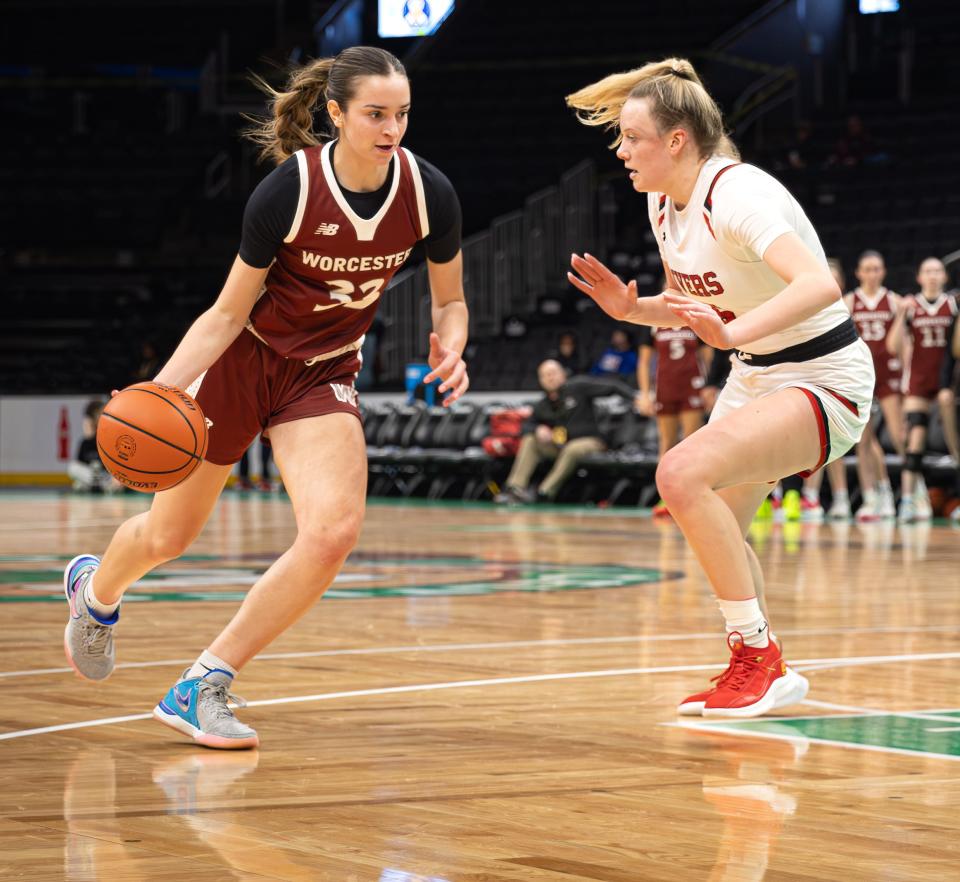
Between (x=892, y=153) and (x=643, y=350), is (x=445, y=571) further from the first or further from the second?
(x=892, y=153)

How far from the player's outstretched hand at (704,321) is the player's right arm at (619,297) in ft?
1.57

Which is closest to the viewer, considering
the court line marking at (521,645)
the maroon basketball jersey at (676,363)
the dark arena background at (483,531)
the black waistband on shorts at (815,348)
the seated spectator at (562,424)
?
the dark arena background at (483,531)

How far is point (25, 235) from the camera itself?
26.8m

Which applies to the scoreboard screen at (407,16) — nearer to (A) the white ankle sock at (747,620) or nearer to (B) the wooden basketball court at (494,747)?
(B) the wooden basketball court at (494,747)

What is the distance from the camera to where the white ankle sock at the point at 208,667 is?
3.85 meters

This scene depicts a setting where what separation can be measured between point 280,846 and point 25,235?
25.6 meters

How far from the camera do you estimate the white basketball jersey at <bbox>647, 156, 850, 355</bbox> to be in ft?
13.3

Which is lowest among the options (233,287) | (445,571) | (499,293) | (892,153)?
(445,571)

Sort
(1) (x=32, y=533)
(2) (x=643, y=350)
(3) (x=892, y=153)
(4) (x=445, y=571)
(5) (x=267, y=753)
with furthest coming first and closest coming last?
(3) (x=892, y=153) → (2) (x=643, y=350) → (1) (x=32, y=533) → (4) (x=445, y=571) → (5) (x=267, y=753)

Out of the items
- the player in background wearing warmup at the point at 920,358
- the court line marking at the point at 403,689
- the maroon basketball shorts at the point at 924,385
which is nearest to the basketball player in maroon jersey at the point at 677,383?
the player in background wearing warmup at the point at 920,358

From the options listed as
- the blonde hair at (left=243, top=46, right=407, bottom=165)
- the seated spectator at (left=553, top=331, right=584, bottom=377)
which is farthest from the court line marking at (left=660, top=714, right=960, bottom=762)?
the seated spectator at (left=553, top=331, right=584, bottom=377)

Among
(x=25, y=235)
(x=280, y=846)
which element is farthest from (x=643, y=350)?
(x=25, y=235)

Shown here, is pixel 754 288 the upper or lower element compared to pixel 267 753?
upper

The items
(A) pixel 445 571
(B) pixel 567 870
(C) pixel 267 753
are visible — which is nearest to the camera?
(B) pixel 567 870
